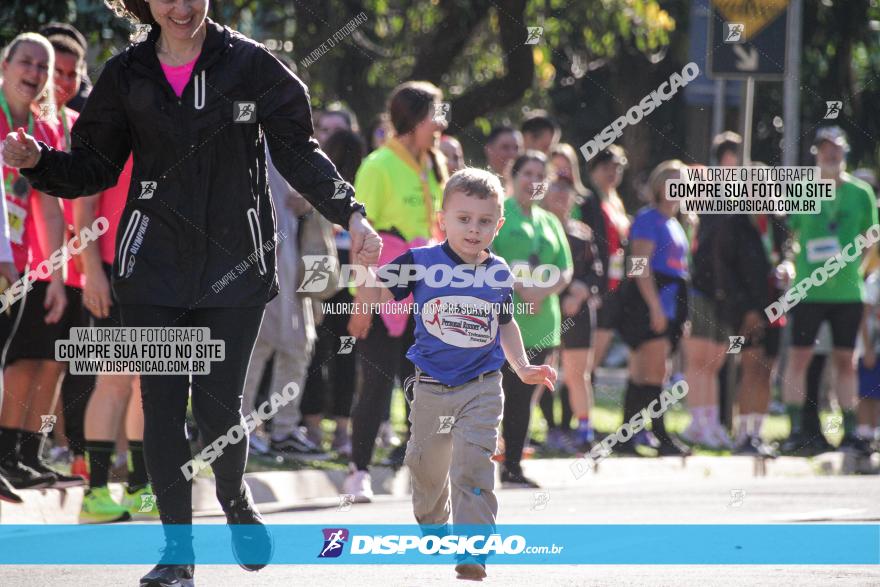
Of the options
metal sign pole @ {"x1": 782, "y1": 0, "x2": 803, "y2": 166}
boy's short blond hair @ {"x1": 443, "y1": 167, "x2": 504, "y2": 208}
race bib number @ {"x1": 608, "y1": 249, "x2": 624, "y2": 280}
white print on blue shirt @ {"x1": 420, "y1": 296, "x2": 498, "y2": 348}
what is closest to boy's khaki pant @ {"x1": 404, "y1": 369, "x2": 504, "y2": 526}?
white print on blue shirt @ {"x1": 420, "y1": 296, "x2": 498, "y2": 348}

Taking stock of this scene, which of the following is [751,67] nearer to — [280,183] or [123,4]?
[280,183]

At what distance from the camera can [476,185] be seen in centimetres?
573

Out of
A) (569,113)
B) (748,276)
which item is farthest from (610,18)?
(569,113)

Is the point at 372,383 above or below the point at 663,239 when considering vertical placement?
below

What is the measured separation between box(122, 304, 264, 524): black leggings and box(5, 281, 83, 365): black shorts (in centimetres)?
260

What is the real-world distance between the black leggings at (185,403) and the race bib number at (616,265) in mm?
6551

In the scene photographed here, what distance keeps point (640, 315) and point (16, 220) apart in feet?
16.4

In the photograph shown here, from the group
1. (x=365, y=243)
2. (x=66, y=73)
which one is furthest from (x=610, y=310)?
(x=365, y=243)

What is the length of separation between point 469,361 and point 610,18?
1087 cm

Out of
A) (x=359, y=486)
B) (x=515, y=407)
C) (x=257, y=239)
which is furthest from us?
(x=515, y=407)

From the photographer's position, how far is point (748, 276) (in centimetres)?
1144

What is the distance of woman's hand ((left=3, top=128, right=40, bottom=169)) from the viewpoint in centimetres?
492

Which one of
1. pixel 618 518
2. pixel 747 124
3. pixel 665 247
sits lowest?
pixel 618 518

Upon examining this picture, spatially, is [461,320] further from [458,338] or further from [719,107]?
[719,107]
